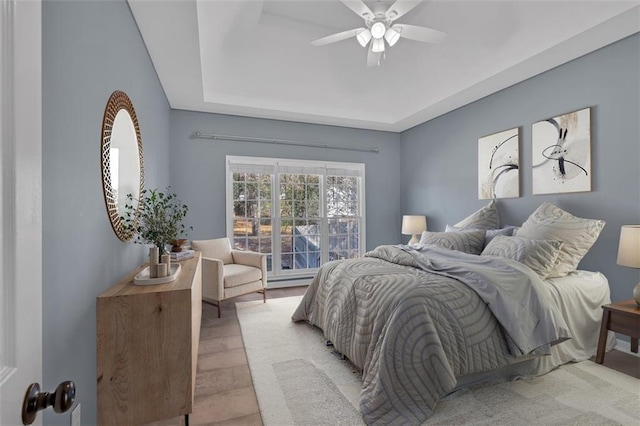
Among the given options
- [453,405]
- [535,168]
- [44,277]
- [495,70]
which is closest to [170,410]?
[44,277]

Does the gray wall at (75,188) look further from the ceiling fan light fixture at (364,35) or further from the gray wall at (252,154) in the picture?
the gray wall at (252,154)

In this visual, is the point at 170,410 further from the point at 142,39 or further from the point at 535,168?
the point at 535,168

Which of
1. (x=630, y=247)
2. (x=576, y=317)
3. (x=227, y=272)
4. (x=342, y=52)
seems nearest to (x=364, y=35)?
(x=342, y=52)

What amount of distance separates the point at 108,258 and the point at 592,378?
3307 millimetres

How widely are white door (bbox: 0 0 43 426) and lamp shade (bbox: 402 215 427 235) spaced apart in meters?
4.54

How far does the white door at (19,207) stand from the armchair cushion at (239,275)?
9.39 feet

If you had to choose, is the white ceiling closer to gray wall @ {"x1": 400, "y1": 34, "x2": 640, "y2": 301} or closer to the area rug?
gray wall @ {"x1": 400, "y1": 34, "x2": 640, "y2": 301}

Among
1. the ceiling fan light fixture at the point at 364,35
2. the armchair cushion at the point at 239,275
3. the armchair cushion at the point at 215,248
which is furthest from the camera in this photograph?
the armchair cushion at the point at 215,248

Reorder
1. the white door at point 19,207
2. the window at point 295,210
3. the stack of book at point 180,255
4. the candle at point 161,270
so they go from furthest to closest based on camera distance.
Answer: the window at point 295,210 < the stack of book at point 180,255 < the candle at point 161,270 < the white door at point 19,207

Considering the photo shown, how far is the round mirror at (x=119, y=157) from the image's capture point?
1678 millimetres

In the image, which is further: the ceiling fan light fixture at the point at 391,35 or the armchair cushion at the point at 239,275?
the armchair cushion at the point at 239,275

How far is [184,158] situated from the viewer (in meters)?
4.31

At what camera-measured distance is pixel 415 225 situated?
4727 mm

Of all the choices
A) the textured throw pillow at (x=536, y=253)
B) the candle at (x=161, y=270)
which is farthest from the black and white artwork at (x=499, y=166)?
the candle at (x=161, y=270)
